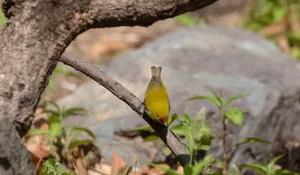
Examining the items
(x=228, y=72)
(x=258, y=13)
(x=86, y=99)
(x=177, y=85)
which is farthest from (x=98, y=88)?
(x=258, y=13)

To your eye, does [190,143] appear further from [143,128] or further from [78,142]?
[78,142]

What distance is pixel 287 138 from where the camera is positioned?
431cm

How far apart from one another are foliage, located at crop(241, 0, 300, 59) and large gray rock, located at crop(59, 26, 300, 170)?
1.63 metres

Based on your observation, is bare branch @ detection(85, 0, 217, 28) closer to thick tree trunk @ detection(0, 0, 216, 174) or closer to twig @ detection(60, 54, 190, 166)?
thick tree trunk @ detection(0, 0, 216, 174)

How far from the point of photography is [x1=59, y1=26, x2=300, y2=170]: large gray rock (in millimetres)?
4039

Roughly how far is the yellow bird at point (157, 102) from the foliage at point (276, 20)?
433 cm

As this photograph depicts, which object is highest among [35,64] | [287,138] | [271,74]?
[35,64]

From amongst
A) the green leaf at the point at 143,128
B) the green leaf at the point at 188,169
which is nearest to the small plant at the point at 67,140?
the green leaf at the point at 143,128

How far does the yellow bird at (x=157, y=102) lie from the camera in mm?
2584

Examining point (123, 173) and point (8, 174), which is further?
point (123, 173)

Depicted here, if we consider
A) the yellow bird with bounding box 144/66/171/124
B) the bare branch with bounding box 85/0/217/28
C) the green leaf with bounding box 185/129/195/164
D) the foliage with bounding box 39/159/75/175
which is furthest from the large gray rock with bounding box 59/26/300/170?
the bare branch with bounding box 85/0/217/28

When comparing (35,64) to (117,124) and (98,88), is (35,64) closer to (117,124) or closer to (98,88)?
(117,124)

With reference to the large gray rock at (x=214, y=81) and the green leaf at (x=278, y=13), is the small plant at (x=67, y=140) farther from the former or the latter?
the green leaf at (x=278, y=13)

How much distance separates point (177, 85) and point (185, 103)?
30 centimetres
